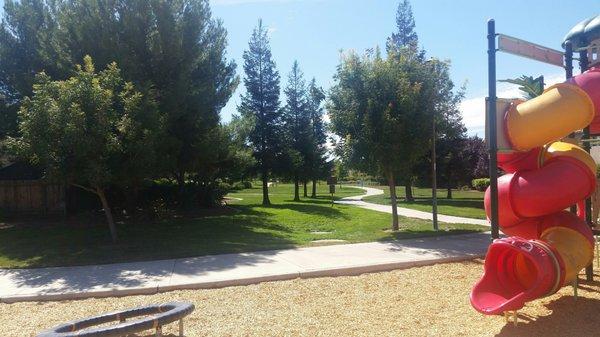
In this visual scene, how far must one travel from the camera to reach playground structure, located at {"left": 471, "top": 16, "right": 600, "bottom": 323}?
519 centimetres

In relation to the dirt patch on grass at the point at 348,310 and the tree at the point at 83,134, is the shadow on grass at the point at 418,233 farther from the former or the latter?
the tree at the point at 83,134

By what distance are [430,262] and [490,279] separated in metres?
3.69

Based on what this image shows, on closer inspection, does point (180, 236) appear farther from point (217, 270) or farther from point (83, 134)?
point (217, 270)

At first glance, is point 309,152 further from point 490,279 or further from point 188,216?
point 490,279

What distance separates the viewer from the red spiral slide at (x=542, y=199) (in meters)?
5.13

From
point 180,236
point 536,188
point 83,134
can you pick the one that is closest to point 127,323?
point 536,188

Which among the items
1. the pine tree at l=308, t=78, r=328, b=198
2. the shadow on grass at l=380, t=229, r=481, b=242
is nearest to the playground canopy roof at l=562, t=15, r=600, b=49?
the shadow on grass at l=380, t=229, r=481, b=242

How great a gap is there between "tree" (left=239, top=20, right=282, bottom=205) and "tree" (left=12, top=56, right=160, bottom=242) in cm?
1786

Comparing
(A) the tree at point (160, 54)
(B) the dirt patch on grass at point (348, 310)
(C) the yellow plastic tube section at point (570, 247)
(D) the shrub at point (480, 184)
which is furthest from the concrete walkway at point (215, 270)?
(D) the shrub at point (480, 184)

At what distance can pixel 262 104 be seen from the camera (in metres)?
30.5

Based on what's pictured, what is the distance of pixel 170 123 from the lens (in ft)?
50.4

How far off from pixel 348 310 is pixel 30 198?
56.3 feet

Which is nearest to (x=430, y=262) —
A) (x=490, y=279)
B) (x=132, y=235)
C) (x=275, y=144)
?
(x=490, y=279)

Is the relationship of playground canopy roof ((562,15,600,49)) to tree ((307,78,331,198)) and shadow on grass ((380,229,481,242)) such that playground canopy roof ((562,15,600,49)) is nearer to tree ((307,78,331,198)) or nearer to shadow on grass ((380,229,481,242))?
shadow on grass ((380,229,481,242))
